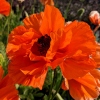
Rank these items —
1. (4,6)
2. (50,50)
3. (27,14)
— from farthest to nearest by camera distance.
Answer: (27,14), (4,6), (50,50)

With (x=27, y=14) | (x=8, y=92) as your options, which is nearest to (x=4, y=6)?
(x=8, y=92)

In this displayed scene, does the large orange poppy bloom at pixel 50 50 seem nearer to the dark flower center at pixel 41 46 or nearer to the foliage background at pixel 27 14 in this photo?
the dark flower center at pixel 41 46

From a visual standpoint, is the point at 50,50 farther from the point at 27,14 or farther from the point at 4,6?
the point at 27,14

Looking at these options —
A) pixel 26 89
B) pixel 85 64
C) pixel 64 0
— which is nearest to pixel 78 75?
pixel 85 64

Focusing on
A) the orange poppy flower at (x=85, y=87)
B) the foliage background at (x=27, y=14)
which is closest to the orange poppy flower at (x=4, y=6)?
the foliage background at (x=27, y=14)

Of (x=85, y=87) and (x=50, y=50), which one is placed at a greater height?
(x=50, y=50)

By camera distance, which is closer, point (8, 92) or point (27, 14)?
point (8, 92)

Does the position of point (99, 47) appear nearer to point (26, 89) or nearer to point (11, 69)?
point (11, 69)
